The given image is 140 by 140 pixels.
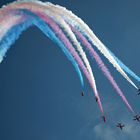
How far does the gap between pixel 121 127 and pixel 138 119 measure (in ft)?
10.5

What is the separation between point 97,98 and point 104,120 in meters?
4.30

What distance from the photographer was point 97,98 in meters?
41.1

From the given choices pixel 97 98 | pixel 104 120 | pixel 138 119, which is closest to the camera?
pixel 97 98

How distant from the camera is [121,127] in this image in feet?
197

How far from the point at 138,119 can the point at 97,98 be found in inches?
717

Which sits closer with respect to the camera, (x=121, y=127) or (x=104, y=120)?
(x=104, y=120)

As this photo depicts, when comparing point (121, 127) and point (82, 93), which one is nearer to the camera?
point (82, 93)

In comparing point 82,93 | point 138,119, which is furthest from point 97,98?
point 138,119

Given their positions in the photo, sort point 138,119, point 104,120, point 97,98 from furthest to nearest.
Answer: point 138,119 < point 104,120 < point 97,98

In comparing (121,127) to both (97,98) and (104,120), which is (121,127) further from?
(97,98)

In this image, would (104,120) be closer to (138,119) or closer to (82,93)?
(82,93)

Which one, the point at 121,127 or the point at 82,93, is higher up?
the point at 121,127

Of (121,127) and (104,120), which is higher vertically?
(121,127)

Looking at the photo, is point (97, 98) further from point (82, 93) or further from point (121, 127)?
point (121, 127)
